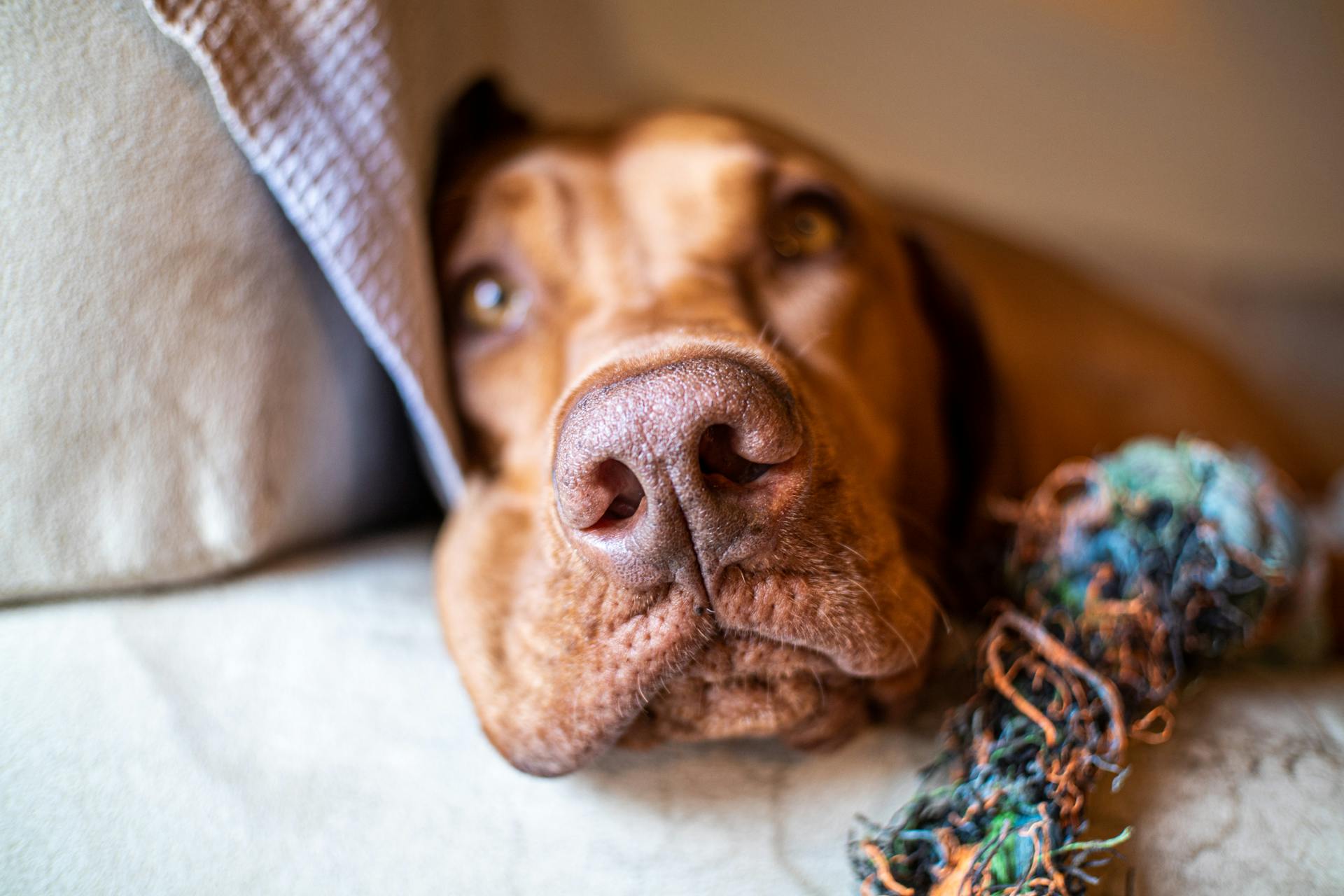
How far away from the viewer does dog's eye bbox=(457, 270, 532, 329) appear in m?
1.49

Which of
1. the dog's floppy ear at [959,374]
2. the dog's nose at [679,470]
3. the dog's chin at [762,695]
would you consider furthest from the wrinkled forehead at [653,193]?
the dog's chin at [762,695]

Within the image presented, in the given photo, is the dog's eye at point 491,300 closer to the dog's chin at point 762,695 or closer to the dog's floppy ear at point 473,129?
the dog's floppy ear at point 473,129

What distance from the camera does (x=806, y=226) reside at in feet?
4.90

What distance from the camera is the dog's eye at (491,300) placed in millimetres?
1487

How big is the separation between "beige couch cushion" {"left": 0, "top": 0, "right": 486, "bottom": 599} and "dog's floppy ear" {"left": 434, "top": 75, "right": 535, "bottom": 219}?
30 centimetres

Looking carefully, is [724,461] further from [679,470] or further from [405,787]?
[405,787]

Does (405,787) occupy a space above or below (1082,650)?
below

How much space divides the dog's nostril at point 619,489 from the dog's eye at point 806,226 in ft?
2.37

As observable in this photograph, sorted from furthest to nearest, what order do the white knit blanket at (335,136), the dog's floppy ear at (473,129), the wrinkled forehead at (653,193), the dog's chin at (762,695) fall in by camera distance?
the dog's floppy ear at (473,129) → the wrinkled forehead at (653,193) → the white knit blanket at (335,136) → the dog's chin at (762,695)

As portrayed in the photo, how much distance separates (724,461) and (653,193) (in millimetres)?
732

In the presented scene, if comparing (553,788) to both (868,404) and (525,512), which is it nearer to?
(525,512)

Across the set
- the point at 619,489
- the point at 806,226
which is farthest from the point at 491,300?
the point at 619,489

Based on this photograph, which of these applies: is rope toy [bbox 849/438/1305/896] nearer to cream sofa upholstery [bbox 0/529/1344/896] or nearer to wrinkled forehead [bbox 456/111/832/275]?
cream sofa upholstery [bbox 0/529/1344/896]

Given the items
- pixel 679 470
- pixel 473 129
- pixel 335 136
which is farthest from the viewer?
pixel 473 129
